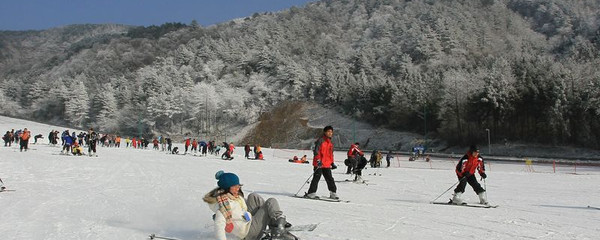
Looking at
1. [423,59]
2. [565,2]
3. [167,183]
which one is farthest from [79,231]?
[565,2]

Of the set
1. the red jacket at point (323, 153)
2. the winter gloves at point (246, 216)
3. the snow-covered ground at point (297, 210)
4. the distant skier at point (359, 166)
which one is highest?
the red jacket at point (323, 153)

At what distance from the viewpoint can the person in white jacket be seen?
219 inches

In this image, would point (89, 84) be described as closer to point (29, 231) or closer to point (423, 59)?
point (423, 59)

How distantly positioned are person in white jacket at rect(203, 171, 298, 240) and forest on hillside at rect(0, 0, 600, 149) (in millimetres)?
44044

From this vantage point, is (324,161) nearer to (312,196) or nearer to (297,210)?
(312,196)

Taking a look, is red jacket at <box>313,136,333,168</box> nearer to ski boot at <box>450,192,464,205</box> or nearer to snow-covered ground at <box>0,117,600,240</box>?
snow-covered ground at <box>0,117,600,240</box>

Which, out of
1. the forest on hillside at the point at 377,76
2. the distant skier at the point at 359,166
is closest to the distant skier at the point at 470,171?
the distant skier at the point at 359,166

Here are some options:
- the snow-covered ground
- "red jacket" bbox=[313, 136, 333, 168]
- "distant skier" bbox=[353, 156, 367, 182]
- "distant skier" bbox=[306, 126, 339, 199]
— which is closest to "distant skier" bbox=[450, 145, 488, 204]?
the snow-covered ground

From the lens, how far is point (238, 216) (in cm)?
566

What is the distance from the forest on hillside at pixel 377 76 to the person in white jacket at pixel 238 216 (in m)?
44.0

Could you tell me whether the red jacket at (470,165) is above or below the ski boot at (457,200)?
above

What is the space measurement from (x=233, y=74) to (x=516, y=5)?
3364 inches

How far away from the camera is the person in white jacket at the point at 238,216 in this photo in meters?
5.57

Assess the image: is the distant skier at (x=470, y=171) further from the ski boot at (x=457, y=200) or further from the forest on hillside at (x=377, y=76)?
the forest on hillside at (x=377, y=76)
